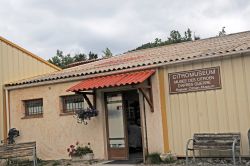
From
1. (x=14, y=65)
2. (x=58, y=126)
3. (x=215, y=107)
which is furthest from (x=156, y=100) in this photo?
(x=14, y=65)

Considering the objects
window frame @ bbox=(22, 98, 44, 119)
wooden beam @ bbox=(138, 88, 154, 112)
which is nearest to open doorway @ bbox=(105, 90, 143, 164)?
wooden beam @ bbox=(138, 88, 154, 112)

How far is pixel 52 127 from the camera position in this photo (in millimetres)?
14727

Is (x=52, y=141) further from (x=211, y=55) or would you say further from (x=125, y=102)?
(x=211, y=55)

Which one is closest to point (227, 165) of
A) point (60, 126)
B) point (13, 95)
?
point (60, 126)

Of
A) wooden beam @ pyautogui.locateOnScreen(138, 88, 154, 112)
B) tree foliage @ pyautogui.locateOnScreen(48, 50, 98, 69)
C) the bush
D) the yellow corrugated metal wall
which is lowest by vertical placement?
the bush

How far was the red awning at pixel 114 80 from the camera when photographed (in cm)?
1192

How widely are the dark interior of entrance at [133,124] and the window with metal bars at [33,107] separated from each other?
11.2 ft

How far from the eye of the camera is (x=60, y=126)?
47.6 feet

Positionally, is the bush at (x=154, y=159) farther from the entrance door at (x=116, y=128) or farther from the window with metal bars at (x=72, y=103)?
the window with metal bars at (x=72, y=103)

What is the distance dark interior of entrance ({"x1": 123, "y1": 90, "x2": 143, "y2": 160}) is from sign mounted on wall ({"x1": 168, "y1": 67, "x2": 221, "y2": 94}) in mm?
2193

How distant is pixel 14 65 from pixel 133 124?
5529 mm

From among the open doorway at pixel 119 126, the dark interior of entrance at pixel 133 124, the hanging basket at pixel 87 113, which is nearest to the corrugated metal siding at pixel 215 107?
the open doorway at pixel 119 126

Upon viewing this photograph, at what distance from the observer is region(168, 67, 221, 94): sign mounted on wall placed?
11266 millimetres

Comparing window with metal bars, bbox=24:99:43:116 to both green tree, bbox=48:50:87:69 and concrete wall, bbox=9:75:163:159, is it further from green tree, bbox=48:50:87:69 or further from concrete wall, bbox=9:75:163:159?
green tree, bbox=48:50:87:69
